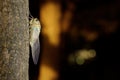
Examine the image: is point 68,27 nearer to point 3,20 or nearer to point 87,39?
point 87,39

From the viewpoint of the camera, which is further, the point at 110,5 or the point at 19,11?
the point at 110,5

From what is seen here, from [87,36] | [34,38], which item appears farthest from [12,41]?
[87,36]

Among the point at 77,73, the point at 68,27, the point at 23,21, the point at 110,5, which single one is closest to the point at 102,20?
the point at 110,5

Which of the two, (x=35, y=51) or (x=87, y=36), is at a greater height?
(x=35, y=51)

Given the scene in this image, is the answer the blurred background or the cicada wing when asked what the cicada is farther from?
the blurred background

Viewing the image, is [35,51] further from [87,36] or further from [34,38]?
[87,36]
